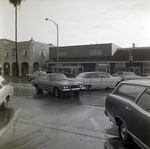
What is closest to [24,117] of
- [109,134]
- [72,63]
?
[109,134]

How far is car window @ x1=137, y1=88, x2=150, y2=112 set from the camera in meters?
3.31

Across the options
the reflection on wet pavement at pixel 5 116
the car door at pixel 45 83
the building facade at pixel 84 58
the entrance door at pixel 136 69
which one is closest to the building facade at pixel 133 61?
the entrance door at pixel 136 69

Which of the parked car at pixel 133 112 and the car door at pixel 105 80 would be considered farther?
the car door at pixel 105 80

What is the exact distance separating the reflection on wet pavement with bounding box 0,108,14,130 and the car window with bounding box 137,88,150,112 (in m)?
4.09

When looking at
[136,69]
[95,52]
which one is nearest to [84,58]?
[95,52]

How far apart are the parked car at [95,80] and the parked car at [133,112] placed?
8.83 meters

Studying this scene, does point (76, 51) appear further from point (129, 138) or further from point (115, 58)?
point (129, 138)

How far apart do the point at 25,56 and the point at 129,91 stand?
115ft

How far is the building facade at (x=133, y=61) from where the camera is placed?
26.8 metres

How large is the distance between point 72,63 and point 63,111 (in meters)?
25.2

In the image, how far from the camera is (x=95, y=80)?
13.9m

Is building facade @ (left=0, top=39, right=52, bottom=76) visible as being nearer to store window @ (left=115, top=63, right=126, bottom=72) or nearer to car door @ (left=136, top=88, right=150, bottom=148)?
store window @ (left=115, top=63, right=126, bottom=72)

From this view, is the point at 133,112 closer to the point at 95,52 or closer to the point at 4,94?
the point at 4,94

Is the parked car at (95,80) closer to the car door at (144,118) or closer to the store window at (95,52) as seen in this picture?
the car door at (144,118)
